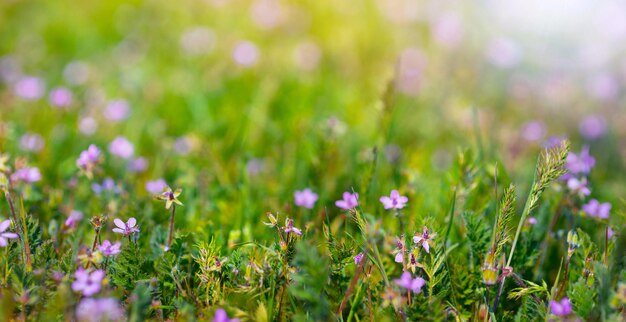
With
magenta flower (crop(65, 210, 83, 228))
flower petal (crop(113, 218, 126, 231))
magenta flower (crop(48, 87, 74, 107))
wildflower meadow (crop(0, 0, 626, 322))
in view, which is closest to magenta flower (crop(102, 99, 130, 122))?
wildflower meadow (crop(0, 0, 626, 322))

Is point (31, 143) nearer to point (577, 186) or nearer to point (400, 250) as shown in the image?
point (400, 250)

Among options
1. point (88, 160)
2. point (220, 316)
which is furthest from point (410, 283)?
point (88, 160)

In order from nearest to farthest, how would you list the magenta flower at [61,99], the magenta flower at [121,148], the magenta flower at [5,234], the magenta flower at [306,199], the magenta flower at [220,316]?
the magenta flower at [220,316], the magenta flower at [5,234], the magenta flower at [306,199], the magenta flower at [121,148], the magenta flower at [61,99]

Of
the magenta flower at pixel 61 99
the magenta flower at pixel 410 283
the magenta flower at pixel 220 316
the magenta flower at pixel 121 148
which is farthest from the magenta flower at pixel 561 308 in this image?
the magenta flower at pixel 61 99

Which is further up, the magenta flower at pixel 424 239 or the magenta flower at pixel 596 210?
the magenta flower at pixel 424 239

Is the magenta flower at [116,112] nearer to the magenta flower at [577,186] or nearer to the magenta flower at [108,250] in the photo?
the magenta flower at [108,250]

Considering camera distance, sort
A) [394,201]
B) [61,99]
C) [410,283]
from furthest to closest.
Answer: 1. [61,99]
2. [394,201]
3. [410,283]
